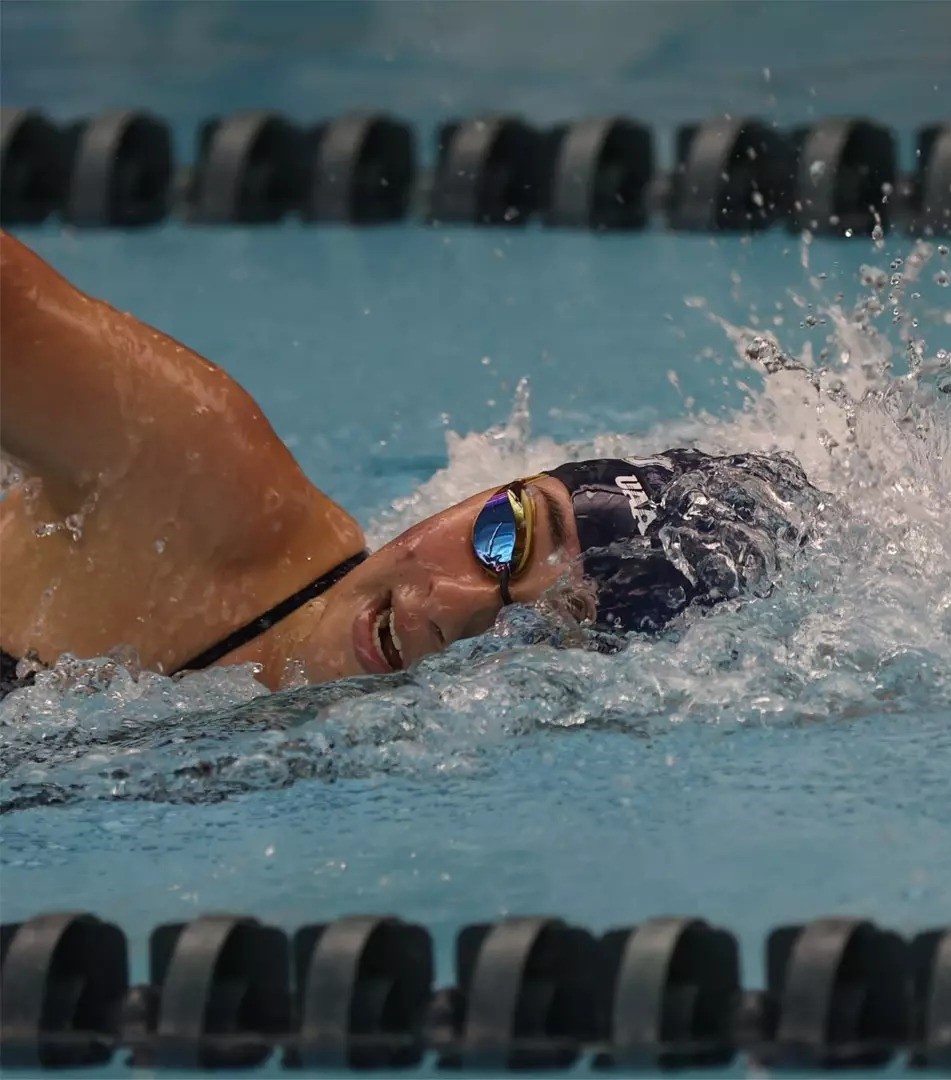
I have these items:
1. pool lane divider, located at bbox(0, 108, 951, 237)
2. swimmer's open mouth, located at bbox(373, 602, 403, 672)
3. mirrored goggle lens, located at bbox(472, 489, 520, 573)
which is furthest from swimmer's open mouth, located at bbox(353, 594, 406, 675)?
pool lane divider, located at bbox(0, 108, 951, 237)

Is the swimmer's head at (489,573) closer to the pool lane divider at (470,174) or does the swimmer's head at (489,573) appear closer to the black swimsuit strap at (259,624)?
the black swimsuit strap at (259,624)

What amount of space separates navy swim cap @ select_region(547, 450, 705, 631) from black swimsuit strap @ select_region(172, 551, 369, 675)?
28 cm

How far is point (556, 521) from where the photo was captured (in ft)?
6.57

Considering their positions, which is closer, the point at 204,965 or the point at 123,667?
the point at 204,965

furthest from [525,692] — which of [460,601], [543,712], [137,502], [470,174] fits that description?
[470,174]

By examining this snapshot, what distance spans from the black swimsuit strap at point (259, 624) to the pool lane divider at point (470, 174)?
2.23 metres

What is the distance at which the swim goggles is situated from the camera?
6.47 ft

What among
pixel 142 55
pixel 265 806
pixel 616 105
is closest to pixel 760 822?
pixel 265 806

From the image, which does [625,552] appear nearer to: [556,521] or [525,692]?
[556,521]

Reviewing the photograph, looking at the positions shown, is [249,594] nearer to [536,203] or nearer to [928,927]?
[928,927]

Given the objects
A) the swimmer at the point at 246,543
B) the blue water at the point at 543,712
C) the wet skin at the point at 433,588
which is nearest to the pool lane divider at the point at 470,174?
the blue water at the point at 543,712

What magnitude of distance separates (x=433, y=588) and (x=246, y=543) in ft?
0.72

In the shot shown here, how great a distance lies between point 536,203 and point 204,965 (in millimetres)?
2835

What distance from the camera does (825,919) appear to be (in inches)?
66.8
